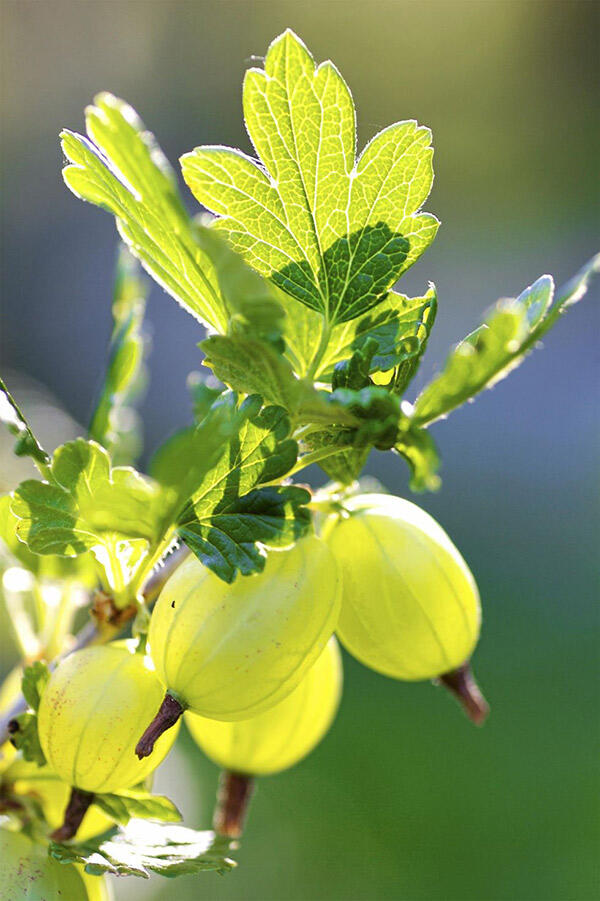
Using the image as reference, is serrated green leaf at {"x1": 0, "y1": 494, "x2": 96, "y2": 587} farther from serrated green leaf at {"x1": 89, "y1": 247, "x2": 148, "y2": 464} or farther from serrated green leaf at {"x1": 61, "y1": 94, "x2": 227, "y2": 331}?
serrated green leaf at {"x1": 61, "y1": 94, "x2": 227, "y2": 331}

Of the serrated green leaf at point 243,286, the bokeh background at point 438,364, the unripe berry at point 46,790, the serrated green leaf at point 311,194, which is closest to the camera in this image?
the serrated green leaf at point 243,286

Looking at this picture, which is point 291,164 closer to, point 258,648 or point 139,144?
point 139,144

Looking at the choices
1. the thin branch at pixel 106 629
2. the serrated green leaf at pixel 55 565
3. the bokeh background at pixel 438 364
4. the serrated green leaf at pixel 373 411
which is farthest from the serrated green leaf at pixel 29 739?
the bokeh background at pixel 438 364

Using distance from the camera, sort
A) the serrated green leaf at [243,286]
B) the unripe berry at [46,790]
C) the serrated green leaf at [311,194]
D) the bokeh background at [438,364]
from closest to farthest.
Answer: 1. the serrated green leaf at [243,286]
2. the serrated green leaf at [311,194]
3. the unripe berry at [46,790]
4. the bokeh background at [438,364]

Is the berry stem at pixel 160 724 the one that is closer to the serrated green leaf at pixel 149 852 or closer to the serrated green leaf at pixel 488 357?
the serrated green leaf at pixel 149 852

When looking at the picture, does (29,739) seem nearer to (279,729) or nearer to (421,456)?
(279,729)

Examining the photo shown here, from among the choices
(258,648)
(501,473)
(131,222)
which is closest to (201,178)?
(131,222)

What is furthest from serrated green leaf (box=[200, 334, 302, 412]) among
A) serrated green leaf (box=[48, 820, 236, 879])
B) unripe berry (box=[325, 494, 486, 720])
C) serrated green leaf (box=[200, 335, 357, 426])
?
serrated green leaf (box=[48, 820, 236, 879])
